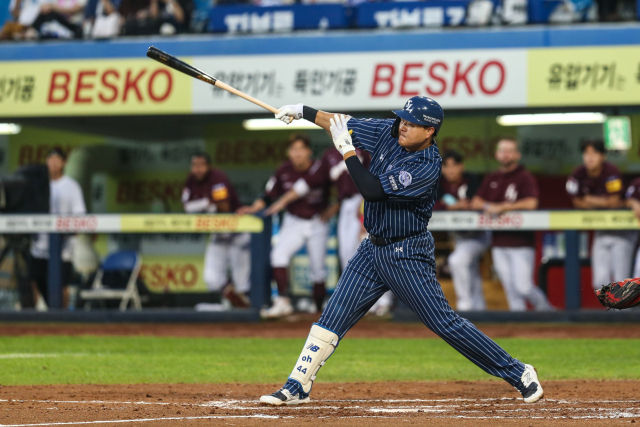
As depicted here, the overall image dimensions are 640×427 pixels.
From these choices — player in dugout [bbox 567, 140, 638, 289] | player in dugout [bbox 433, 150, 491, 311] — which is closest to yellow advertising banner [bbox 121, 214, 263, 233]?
player in dugout [bbox 433, 150, 491, 311]

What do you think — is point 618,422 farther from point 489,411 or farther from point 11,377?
point 11,377

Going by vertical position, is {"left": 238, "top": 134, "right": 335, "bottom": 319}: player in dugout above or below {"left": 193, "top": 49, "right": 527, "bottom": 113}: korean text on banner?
below

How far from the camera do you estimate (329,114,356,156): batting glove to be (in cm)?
459

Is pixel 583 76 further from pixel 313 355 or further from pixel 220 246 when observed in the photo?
pixel 313 355

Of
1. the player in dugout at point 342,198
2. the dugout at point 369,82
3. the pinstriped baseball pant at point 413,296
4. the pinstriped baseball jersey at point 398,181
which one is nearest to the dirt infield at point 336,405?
the pinstriped baseball pant at point 413,296

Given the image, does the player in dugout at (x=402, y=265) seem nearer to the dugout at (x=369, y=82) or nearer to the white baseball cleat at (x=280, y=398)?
the white baseball cleat at (x=280, y=398)

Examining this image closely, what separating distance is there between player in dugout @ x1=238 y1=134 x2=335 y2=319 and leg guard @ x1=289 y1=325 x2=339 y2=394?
4.78 m

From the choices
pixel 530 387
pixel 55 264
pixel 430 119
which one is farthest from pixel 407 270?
pixel 55 264

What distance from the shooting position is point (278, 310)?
943 centimetres

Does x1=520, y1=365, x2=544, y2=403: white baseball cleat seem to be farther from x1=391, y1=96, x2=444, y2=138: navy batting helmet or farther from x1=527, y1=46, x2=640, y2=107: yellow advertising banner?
x1=527, y1=46, x2=640, y2=107: yellow advertising banner

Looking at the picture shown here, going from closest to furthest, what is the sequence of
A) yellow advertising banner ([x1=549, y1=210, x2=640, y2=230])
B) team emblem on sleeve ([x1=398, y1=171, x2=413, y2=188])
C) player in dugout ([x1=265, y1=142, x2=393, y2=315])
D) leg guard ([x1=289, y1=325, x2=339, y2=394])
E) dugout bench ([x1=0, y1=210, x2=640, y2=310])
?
1. team emblem on sleeve ([x1=398, y1=171, x2=413, y2=188])
2. leg guard ([x1=289, y1=325, x2=339, y2=394])
3. yellow advertising banner ([x1=549, y1=210, x2=640, y2=230])
4. dugout bench ([x1=0, y1=210, x2=640, y2=310])
5. player in dugout ([x1=265, y1=142, x2=393, y2=315])

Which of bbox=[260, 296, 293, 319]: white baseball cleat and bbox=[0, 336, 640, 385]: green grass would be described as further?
bbox=[260, 296, 293, 319]: white baseball cleat

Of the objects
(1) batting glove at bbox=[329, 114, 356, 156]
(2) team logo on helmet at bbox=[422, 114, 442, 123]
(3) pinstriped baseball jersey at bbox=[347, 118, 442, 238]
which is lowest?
(3) pinstriped baseball jersey at bbox=[347, 118, 442, 238]

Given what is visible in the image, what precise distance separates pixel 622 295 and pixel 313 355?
153cm
